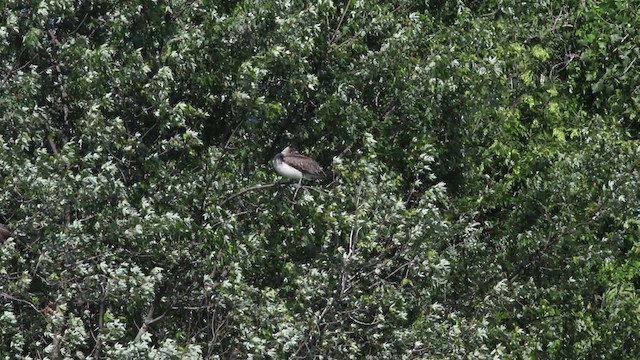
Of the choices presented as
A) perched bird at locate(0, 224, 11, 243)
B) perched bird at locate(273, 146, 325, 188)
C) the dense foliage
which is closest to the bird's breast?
perched bird at locate(273, 146, 325, 188)

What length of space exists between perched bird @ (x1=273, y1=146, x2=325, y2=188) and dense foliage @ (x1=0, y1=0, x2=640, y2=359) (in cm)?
28

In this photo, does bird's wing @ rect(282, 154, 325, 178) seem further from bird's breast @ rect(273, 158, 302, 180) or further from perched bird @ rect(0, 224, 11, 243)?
perched bird @ rect(0, 224, 11, 243)

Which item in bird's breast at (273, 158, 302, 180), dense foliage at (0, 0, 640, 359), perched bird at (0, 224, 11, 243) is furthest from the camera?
bird's breast at (273, 158, 302, 180)

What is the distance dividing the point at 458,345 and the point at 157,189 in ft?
10.9

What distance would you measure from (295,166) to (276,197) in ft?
1.43

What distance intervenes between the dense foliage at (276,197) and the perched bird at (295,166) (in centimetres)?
28

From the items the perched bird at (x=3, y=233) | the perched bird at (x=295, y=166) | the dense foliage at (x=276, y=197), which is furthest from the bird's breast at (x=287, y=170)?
the perched bird at (x=3, y=233)

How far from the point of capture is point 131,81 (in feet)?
43.4

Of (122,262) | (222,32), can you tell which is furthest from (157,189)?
(222,32)

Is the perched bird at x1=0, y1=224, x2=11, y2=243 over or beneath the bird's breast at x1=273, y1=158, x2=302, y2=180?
beneath

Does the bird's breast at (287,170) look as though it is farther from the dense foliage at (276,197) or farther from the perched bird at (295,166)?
the dense foliage at (276,197)

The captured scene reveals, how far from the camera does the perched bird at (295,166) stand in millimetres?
13508

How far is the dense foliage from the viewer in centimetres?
1260

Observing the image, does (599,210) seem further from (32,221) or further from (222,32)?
(32,221)
